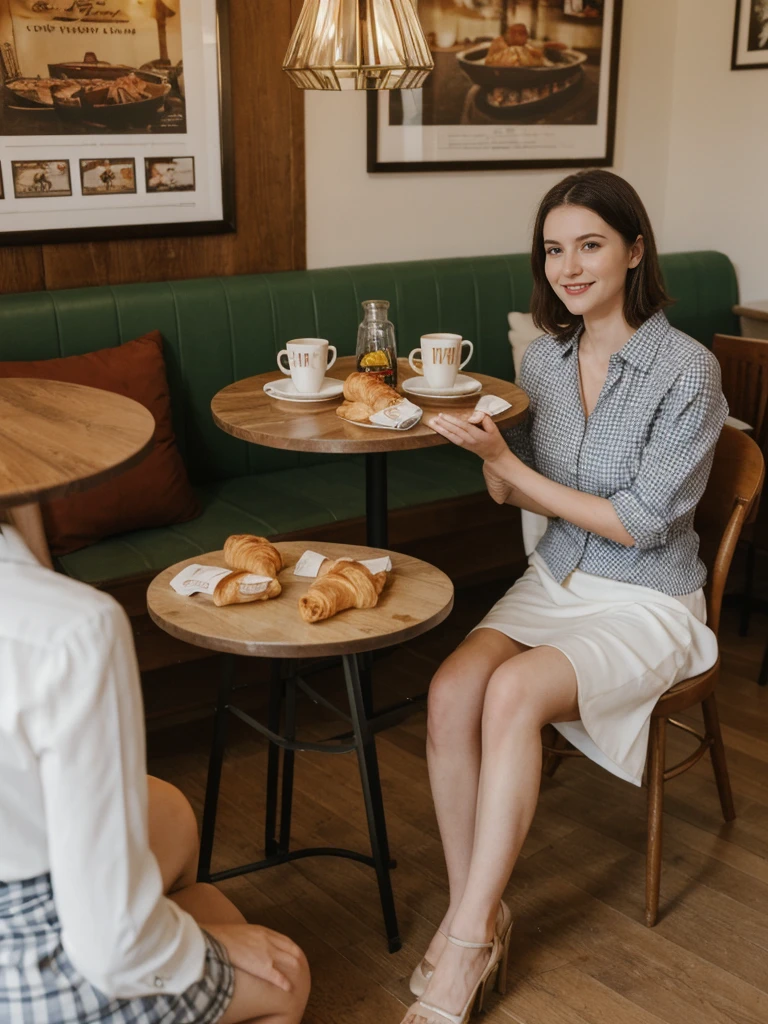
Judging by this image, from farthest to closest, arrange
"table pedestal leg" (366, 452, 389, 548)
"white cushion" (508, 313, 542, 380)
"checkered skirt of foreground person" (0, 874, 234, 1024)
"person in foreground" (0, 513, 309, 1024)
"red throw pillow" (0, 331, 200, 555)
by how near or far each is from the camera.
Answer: "white cushion" (508, 313, 542, 380) → "red throw pillow" (0, 331, 200, 555) → "table pedestal leg" (366, 452, 389, 548) → "checkered skirt of foreground person" (0, 874, 234, 1024) → "person in foreground" (0, 513, 309, 1024)

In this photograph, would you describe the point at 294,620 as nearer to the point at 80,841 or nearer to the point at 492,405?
the point at 492,405

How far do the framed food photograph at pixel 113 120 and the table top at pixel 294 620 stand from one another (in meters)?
1.40

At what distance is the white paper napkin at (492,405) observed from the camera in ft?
6.70

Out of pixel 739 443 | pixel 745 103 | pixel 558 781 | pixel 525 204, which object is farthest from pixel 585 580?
pixel 745 103

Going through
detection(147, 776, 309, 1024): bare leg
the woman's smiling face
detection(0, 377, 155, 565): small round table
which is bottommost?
detection(147, 776, 309, 1024): bare leg

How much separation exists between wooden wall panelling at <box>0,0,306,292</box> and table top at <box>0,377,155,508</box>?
1.49 metres

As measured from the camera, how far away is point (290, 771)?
2174mm

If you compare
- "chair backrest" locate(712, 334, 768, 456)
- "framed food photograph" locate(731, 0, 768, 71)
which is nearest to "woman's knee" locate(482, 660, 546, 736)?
"chair backrest" locate(712, 334, 768, 456)

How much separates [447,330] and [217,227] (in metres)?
0.80

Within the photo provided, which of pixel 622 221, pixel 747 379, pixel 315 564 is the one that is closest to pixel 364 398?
pixel 315 564

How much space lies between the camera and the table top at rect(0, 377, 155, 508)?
104 cm

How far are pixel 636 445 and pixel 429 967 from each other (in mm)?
994

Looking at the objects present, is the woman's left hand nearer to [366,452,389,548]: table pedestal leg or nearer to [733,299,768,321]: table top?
[366,452,389,548]: table pedestal leg

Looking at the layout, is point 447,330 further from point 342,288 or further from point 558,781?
point 558,781
